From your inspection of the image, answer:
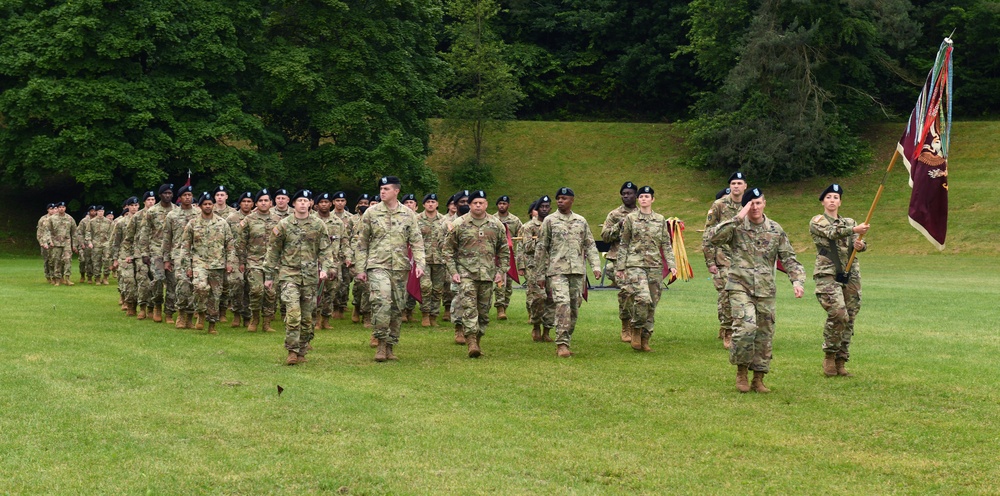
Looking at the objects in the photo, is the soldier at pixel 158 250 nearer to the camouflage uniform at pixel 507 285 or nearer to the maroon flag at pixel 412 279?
the camouflage uniform at pixel 507 285

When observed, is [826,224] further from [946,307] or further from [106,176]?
[106,176]

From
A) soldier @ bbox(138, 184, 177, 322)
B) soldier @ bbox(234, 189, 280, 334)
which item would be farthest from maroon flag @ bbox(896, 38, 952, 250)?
soldier @ bbox(138, 184, 177, 322)

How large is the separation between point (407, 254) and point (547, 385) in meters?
3.35

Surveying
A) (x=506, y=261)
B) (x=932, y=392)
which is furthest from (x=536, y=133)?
(x=932, y=392)

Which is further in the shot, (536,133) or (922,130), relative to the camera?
(536,133)

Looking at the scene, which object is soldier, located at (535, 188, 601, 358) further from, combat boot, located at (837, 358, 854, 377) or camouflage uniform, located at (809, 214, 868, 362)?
combat boot, located at (837, 358, 854, 377)

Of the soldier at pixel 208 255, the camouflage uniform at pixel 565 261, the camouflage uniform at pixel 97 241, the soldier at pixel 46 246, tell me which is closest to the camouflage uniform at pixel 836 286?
the camouflage uniform at pixel 565 261

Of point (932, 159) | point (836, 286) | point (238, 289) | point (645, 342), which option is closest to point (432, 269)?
point (238, 289)

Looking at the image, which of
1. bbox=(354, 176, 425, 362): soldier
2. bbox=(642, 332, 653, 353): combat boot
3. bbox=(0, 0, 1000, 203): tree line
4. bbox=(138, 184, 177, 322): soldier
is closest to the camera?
bbox=(354, 176, 425, 362): soldier

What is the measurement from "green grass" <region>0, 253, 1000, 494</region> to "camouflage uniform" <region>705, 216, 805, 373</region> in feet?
1.64

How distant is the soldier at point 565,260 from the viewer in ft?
47.9

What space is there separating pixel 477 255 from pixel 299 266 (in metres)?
2.60

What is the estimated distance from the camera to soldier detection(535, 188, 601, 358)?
14602 millimetres

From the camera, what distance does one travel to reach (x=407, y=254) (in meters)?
14.4
